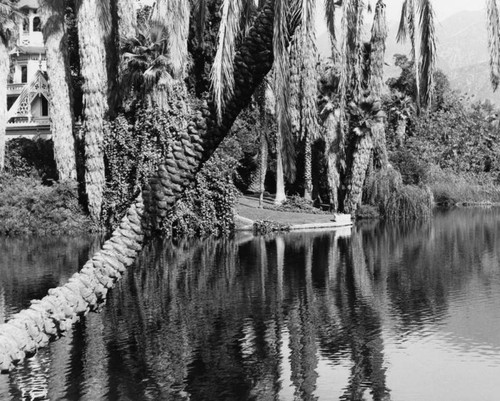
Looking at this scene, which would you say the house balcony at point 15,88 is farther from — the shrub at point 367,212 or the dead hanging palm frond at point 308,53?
the dead hanging palm frond at point 308,53

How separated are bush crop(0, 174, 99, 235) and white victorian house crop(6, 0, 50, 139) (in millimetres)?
13582

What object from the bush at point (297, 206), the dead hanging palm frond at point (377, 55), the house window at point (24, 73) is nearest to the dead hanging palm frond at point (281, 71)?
the bush at point (297, 206)

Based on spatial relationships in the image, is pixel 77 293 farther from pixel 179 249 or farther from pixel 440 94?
pixel 440 94

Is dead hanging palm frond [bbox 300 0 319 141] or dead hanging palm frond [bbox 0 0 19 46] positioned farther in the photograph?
dead hanging palm frond [bbox 0 0 19 46]

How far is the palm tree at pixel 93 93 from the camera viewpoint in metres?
39.9

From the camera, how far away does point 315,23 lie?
10.7m

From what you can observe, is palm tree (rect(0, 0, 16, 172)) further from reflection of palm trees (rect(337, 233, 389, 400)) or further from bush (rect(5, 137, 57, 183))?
reflection of palm trees (rect(337, 233, 389, 400))

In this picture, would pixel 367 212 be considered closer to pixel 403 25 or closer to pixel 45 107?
pixel 45 107

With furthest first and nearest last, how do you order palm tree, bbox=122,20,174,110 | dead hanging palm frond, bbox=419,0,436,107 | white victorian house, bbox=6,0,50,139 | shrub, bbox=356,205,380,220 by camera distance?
white victorian house, bbox=6,0,50,139
shrub, bbox=356,205,380,220
palm tree, bbox=122,20,174,110
dead hanging palm frond, bbox=419,0,436,107

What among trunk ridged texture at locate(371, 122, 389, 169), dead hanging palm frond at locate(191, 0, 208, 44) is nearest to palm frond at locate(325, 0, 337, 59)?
dead hanging palm frond at locate(191, 0, 208, 44)

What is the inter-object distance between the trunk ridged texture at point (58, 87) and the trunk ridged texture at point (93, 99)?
2.52 meters

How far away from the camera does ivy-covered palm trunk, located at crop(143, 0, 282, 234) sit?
1046 centimetres

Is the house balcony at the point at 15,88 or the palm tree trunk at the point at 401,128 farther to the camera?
the palm tree trunk at the point at 401,128

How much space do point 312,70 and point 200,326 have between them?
8946 mm
